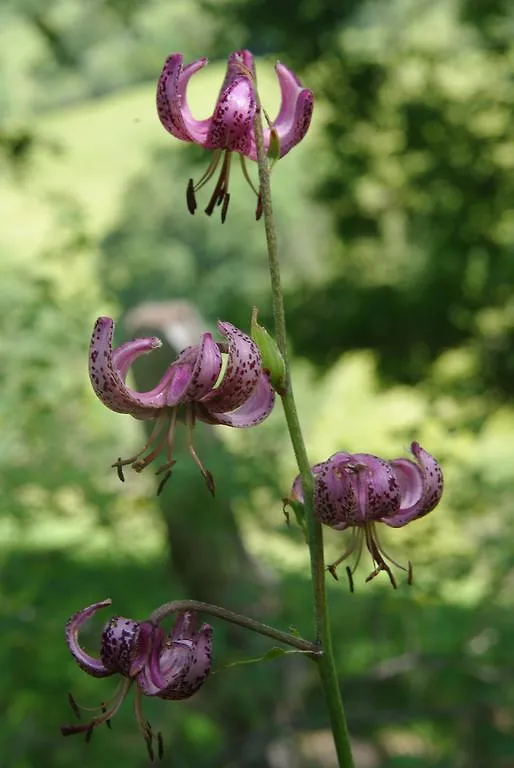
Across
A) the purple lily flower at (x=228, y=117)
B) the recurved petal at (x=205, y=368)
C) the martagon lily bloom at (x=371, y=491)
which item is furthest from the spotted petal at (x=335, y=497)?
the purple lily flower at (x=228, y=117)

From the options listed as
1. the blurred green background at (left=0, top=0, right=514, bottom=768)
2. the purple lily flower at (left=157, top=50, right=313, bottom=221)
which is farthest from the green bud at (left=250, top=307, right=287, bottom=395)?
the blurred green background at (left=0, top=0, right=514, bottom=768)

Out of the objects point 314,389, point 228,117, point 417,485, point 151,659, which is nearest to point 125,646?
point 151,659

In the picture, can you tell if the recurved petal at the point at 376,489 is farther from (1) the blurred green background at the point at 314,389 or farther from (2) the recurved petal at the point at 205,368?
(1) the blurred green background at the point at 314,389

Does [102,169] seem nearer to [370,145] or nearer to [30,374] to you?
[370,145]

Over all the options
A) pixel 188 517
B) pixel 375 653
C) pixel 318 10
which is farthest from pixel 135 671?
pixel 318 10

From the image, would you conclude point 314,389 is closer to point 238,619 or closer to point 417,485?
point 417,485

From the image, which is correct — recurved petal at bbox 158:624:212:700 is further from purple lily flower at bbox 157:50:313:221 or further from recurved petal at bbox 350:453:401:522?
purple lily flower at bbox 157:50:313:221

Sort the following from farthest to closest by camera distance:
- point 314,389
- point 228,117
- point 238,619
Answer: point 314,389 → point 228,117 → point 238,619
